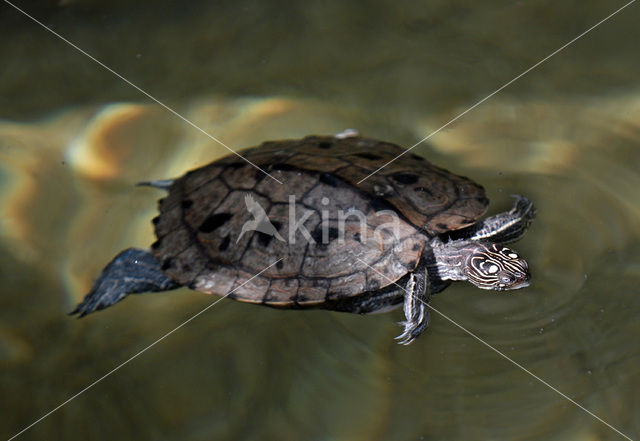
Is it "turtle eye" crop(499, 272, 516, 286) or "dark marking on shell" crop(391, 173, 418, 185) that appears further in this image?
"dark marking on shell" crop(391, 173, 418, 185)

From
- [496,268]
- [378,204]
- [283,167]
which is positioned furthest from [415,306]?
[283,167]

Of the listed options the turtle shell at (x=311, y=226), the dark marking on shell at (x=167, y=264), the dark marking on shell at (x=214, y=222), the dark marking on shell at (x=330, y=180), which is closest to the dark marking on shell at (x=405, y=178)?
the turtle shell at (x=311, y=226)

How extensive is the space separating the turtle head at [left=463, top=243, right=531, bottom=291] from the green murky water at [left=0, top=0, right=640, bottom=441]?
30cm

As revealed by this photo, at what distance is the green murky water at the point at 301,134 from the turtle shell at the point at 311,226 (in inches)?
21.2

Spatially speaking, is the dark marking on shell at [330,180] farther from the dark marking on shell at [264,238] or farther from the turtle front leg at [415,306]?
the turtle front leg at [415,306]

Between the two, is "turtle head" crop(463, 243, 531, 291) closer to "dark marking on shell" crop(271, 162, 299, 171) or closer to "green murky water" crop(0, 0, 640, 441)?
"green murky water" crop(0, 0, 640, 441)

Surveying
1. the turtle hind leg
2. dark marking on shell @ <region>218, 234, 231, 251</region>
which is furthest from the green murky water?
dark marking on shell @ <region>218, 234, 231, 251</region>

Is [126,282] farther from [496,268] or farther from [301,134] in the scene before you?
[496,268]

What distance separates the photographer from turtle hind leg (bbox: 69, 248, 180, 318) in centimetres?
359

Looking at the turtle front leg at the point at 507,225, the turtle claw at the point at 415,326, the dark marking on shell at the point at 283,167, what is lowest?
the turtle claw at the point at 415,326

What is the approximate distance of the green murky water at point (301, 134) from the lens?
326cm

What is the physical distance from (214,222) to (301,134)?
1.61m

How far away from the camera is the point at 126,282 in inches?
142

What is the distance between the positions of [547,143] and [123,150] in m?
3.73
